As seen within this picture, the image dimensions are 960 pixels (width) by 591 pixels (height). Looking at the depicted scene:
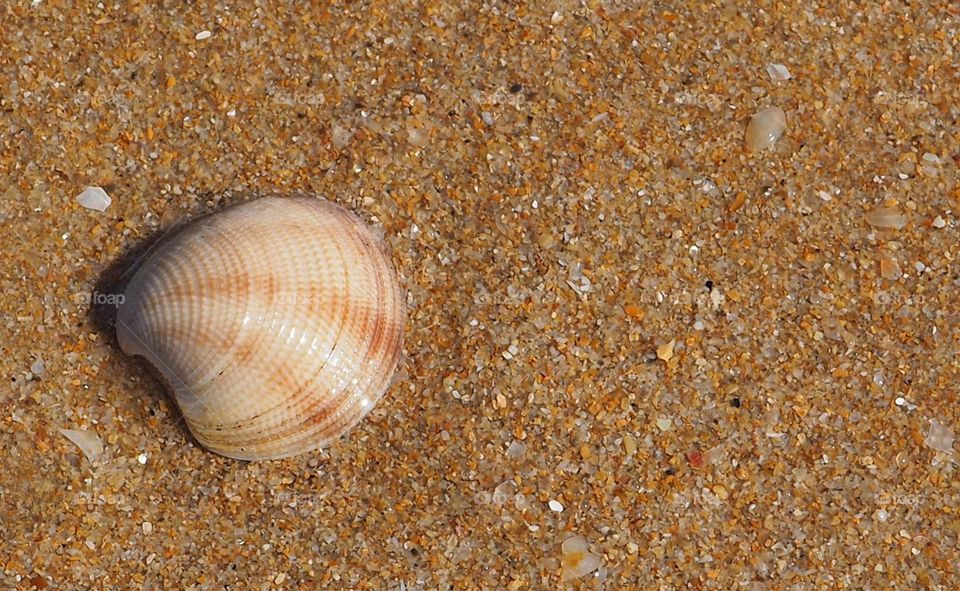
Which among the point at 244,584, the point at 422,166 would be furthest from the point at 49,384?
the point at 422,166

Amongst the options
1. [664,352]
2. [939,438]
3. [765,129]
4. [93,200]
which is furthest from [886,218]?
[93,200]

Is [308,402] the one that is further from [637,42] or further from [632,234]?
[637,42]

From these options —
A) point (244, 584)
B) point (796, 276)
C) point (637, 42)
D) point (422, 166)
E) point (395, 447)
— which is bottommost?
point (244, 584)

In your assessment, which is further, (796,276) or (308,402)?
(796,276)

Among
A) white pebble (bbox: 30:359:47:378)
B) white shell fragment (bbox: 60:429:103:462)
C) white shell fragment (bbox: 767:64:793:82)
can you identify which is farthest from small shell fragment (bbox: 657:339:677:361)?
white pebble (bbox: 30:359:47:378)

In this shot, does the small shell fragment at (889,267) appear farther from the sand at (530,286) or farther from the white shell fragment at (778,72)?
the white shell fragment at (778,72)

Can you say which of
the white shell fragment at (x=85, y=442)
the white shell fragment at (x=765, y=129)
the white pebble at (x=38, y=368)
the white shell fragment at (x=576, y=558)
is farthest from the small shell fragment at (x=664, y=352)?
the white pebble at (x=38, y=368)

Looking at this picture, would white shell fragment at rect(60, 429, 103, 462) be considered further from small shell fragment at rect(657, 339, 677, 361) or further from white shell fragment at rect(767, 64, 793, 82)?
white shell fragment at rect(767, 64, 793, 82)
